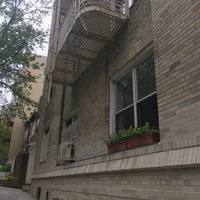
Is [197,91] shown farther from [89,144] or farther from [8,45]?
[8,45]

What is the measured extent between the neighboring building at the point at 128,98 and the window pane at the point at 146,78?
0.02 metres

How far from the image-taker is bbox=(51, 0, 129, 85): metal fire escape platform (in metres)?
5.74

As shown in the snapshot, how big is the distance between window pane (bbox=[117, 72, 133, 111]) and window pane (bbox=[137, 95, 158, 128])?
516 millimetres

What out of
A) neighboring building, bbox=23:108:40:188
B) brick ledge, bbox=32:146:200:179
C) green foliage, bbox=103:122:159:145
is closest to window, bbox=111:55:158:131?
green foliage, bbox=103:122:159:145

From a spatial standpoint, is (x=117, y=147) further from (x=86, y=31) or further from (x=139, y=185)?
(x=86, y=31)

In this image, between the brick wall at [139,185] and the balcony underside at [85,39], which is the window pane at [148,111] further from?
the balcony underside at [85,39]

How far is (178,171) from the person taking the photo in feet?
10.4

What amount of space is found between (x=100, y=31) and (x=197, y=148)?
440 centimetres

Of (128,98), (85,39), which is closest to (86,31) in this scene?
(85,39)

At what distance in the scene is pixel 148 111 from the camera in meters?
4.72

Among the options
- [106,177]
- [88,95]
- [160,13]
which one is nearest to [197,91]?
[160,13]

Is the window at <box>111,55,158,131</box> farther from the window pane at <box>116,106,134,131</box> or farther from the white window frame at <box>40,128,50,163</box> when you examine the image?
the white window frame at <box>40,128,50,163</box>

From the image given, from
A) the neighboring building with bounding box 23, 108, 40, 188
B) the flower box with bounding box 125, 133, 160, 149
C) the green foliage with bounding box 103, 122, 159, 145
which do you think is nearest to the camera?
the flower box with bounding box 125, 133, 160, 149

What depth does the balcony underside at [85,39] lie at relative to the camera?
18.9 ft
